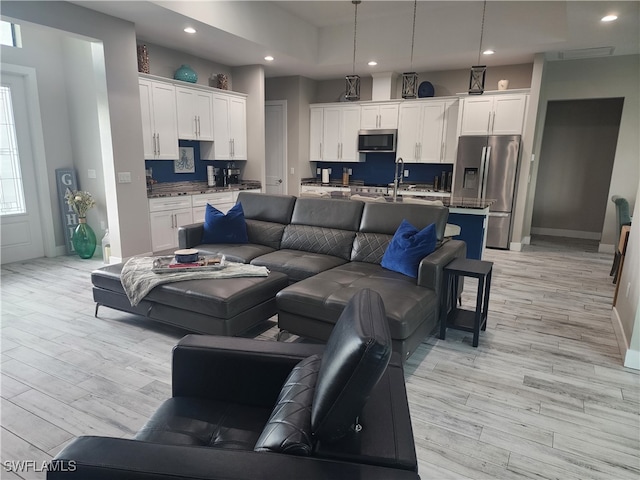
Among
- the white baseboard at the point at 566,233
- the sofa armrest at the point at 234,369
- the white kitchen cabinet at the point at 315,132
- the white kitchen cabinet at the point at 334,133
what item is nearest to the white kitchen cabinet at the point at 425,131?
the white kitchen cabinet at the point at 334,133

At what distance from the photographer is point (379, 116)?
23.5 feet

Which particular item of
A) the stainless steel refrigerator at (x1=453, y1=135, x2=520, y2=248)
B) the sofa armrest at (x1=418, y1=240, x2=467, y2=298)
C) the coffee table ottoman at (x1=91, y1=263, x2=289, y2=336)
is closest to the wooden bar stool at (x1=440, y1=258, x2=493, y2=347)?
→ the sofa armrest at (x1=418, y1=240, x2=467, y2=298)

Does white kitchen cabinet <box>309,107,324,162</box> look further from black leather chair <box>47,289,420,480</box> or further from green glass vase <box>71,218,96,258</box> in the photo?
black leather chair <box>47,289,420,480</box>

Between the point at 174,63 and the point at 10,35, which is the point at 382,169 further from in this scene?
the point at 10,35

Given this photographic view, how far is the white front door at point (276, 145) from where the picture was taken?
7.77 m

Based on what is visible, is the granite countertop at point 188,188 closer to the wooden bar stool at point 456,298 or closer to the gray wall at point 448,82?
the gray wall at point 448,82

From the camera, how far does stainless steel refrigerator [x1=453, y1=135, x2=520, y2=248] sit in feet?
19.8

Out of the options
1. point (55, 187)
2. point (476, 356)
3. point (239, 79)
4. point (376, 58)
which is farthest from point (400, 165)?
point (55, 187)

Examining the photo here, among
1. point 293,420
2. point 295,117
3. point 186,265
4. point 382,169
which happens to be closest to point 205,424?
point 293,420

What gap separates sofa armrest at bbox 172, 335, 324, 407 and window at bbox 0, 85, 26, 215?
4950 mm

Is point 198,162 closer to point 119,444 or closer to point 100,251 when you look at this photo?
point 100,251

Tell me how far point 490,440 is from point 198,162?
5.83 m

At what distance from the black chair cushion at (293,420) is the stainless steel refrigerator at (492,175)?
5.66 m

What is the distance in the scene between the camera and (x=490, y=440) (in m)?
2.03
